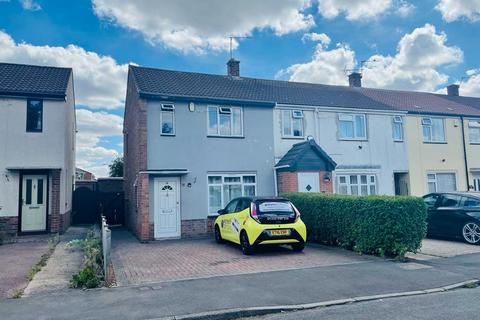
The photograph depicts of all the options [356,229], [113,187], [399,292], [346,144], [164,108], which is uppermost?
[164,108]

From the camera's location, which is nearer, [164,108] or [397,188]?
[164,108]

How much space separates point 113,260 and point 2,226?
6.12 meters

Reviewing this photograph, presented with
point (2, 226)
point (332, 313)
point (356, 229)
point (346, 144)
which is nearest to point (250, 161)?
point (346, 144)

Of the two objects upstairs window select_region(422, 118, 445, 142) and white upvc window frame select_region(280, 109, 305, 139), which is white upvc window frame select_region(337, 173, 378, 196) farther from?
upstairs window select_region(422, 118, 445, 142)

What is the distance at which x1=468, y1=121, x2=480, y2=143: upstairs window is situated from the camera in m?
20.7

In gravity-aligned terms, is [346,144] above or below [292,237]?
above

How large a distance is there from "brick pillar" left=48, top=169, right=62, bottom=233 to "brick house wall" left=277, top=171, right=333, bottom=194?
8.62 meters

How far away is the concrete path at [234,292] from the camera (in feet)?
17.9

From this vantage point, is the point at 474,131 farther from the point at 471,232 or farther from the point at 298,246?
the point at 298,246

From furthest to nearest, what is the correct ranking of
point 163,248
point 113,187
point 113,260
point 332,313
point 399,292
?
point 113,187 < point 163,248 < point 113,260 < point 399,292 < point 332,313

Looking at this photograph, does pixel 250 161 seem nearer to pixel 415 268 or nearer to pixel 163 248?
pixel 163 248

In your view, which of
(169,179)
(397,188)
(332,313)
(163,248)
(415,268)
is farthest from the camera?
(397,188)

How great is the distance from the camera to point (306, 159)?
1498 centimetres

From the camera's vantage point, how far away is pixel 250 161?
50.3 ft
